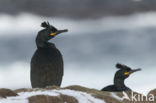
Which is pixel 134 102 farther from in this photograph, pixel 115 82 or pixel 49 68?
pixel 115 82

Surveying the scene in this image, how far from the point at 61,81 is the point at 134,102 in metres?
3.68

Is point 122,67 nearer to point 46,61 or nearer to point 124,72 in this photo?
point 124,72

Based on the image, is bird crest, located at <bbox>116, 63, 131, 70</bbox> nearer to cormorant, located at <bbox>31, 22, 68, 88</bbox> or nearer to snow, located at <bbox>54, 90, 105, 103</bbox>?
cormorant, located at <bbox>31, 22, 68, 88</bbox>

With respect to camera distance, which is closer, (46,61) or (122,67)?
(46,61)

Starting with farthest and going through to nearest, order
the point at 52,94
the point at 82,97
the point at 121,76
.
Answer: the point at 121,76 < the point at 82,97 < the point at 52,94

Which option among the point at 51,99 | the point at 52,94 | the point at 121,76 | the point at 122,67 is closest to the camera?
the point at 51,99

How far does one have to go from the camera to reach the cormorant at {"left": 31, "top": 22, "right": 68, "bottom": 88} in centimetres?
1392

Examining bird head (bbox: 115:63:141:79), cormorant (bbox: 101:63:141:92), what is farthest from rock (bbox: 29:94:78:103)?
bird head (bbox: 115:63:141:79)

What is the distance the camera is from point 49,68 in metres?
13.9

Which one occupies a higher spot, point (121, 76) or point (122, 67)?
point (122, 67)

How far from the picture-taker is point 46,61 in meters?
13.9

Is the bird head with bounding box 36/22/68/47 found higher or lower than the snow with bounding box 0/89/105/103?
higher

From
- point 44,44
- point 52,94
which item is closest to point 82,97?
point 52,94

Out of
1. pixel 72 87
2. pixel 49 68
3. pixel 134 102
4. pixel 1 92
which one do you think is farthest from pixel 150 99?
pixel 1 92
